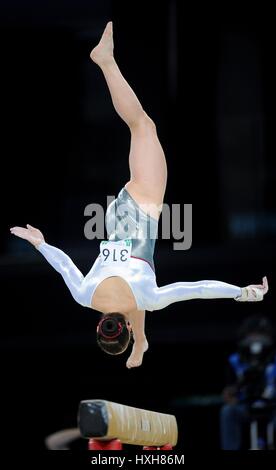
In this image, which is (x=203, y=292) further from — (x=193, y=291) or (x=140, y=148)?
(x=140, y=148)

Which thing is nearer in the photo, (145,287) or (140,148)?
(145,287)

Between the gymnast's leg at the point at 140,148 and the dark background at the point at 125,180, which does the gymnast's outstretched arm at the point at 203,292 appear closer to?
the gymnast's leg at the point at 140,148

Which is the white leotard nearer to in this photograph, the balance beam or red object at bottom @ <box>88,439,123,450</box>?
the balance beam

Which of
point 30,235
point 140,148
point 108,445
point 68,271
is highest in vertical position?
point 140,148

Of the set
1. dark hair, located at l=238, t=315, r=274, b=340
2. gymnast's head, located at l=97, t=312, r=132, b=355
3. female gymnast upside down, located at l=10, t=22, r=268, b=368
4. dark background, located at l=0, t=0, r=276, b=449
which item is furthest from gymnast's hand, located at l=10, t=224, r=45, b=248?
dark hair, located at l=238, t=315, r=274, b=340

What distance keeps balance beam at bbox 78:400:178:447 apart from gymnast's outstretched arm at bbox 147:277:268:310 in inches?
25.4

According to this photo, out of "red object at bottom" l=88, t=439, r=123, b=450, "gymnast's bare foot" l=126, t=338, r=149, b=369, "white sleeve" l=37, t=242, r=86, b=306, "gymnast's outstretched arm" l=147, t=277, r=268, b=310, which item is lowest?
"red object at bottom" l=88, t=439, r=123, b=450

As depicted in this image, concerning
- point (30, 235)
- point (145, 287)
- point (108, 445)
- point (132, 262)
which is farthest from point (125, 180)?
point (108, 445)

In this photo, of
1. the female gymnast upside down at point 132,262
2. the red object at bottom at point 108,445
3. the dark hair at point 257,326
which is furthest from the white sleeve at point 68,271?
the dark hair at point 257,326

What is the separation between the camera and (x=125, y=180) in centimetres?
1081

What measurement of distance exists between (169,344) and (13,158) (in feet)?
8.40

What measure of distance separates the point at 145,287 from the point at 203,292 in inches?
13.1

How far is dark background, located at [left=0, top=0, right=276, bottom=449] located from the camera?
10234 millimetres
